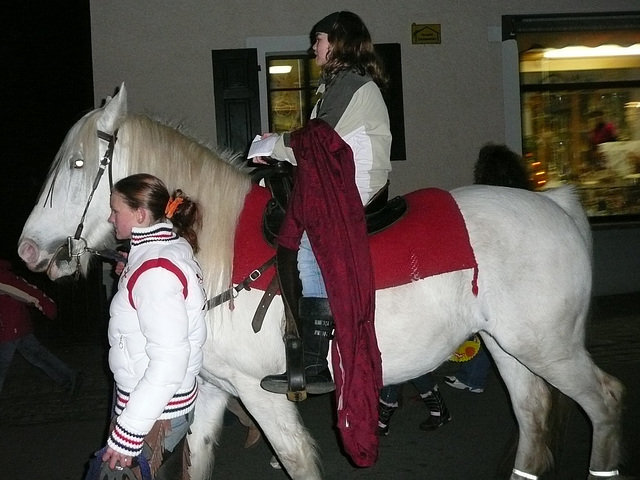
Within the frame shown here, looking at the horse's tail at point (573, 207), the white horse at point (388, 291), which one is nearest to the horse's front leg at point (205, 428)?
the white horse at point (388, 291)

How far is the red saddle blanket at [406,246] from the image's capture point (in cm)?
356

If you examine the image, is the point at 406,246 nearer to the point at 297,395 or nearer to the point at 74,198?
the point at 297,395

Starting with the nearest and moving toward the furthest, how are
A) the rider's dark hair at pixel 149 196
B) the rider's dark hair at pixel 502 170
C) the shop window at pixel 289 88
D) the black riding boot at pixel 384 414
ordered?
1. the rider's dark hair at pixel 149 196
2. the black riding boot at pixel 384 414
3. the rider's dark hair at pixel 502 170
4. the shop window at pixel 289 88

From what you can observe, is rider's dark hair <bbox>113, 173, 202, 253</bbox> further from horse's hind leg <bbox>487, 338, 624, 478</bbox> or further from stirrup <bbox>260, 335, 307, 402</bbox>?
horse's hind leg <bbox>487, 338, 624, 478</bbox>

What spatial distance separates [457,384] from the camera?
6516mm

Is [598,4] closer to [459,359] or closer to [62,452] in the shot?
[459,359]

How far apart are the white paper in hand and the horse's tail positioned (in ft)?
5.88

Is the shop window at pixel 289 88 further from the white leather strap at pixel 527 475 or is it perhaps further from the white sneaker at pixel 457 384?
the white leather strap at pixel 527 475

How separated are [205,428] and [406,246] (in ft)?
4.78

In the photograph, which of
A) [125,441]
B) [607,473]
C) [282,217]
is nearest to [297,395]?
[282,217]

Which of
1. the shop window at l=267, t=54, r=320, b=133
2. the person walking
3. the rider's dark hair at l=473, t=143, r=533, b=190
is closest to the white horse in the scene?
the rider's dark hair at l=473, t=143, r=533, b=190

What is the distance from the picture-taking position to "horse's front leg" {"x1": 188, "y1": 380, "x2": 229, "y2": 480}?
12.8 feet

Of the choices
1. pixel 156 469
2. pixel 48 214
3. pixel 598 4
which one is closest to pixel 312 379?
pixel 156 469

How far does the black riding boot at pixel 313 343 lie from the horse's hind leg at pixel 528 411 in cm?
121
